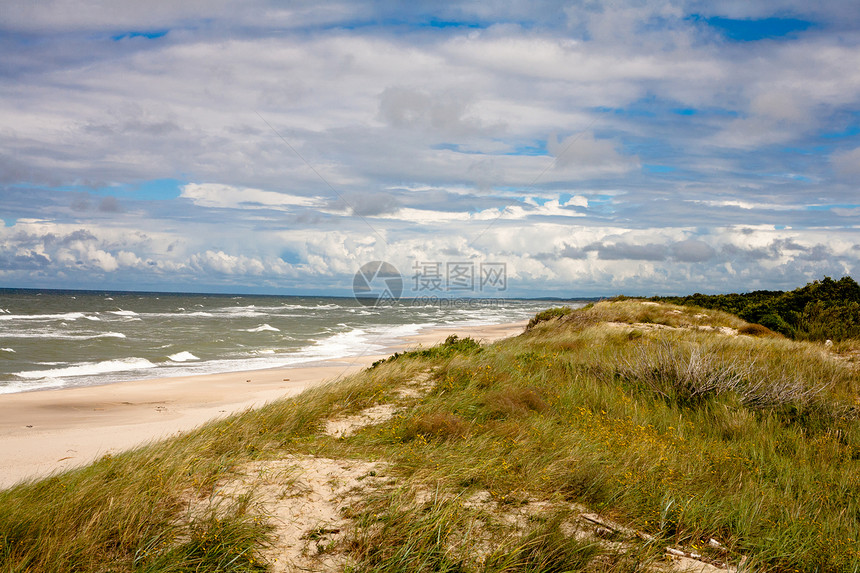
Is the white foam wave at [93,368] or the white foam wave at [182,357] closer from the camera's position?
the white foam wave at [93,368]

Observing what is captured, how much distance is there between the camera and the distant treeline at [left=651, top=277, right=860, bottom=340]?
59.6 ft

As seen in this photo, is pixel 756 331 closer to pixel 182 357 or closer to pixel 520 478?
pixel 520 478

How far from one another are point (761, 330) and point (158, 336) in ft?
108

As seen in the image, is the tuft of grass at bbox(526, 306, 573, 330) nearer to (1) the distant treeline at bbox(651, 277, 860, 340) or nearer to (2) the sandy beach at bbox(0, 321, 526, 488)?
(1) the distant treeline at bbox(651, 277, 860, 340)

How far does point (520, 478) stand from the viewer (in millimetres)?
4672

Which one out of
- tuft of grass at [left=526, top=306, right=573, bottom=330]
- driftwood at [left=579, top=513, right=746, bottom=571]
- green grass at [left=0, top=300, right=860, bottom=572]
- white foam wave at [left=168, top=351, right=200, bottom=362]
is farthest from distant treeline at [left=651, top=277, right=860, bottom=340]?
white foam wave at [left=168, top=351, right=200, bottom=362]

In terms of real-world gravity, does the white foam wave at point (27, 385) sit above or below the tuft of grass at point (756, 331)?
below

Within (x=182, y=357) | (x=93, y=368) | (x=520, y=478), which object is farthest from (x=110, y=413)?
(x=520, y=478)

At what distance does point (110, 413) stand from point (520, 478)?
481 inches

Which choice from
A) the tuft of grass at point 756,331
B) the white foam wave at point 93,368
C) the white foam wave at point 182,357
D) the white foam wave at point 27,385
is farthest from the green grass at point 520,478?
the white foam wave at point 182,357

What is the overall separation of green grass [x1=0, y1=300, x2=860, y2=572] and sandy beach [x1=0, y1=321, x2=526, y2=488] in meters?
2.80

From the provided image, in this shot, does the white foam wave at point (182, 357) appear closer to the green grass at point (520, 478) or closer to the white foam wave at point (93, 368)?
the white foam wave at point (93, 368)

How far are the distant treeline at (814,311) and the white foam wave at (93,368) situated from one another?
26.2m

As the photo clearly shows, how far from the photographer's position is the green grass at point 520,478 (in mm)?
3539
